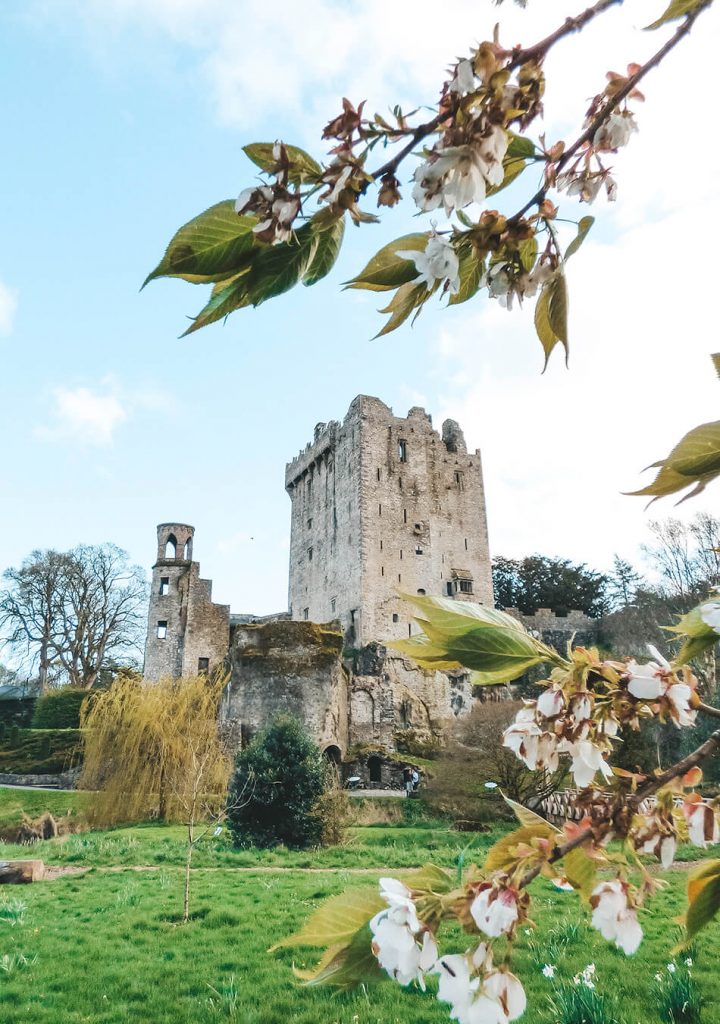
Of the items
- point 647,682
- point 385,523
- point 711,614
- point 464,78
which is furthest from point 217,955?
point 385,523

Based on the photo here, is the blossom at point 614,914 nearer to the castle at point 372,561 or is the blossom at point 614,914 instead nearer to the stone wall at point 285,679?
the stone wall at point 285,679

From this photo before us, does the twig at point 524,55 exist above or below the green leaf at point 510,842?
above

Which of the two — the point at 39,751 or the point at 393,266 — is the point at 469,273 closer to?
the point at 393,266

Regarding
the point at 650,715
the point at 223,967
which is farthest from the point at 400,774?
the point at 650,715

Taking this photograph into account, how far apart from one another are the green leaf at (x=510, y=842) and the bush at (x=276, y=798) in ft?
49.2

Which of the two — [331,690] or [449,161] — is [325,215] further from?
[331,690]

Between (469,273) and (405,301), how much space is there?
0.31 feet

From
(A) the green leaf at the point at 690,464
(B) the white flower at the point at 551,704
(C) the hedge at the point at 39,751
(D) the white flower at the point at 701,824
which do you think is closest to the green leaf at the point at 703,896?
(D) the white flower at the point at 701,824

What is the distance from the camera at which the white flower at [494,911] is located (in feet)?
2.58

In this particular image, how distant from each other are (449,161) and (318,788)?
53.4ft

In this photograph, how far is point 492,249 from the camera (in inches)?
36.8

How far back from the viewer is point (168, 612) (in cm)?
4091

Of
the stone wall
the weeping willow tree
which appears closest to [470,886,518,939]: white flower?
the weeping willow tree

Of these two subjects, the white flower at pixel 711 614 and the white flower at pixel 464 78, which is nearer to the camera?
the white flower at pixel 464 78
